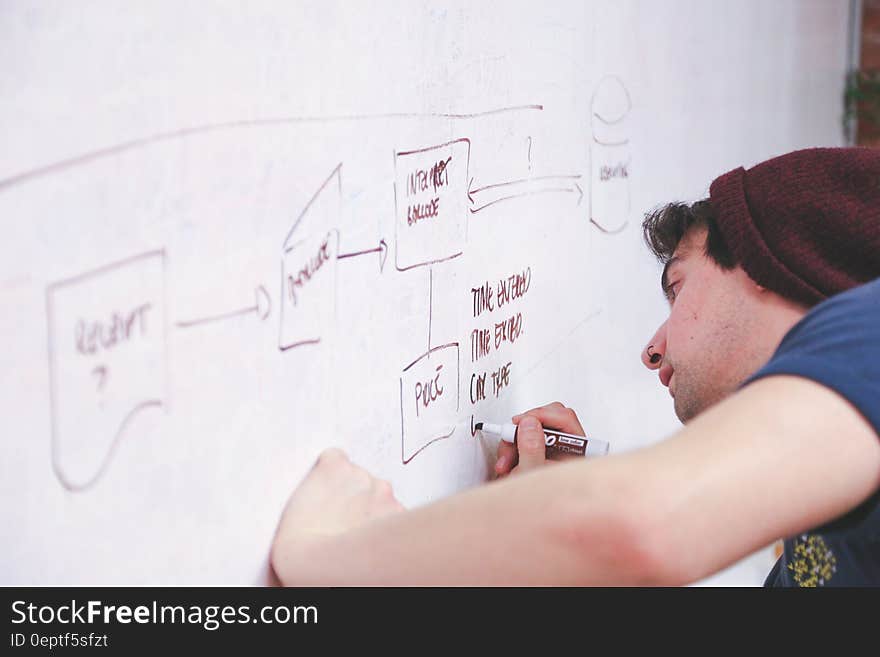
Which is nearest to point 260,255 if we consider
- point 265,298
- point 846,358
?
point 265,298

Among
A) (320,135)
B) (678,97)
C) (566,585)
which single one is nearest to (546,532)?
(566,585)

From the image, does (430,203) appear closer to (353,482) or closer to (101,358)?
(353,482)

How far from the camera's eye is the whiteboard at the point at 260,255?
1.67 feet

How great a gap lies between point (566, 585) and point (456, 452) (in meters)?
0.39

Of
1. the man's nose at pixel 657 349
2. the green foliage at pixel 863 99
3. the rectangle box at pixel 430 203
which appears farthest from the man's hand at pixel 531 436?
the green foliage at pixel 863 99

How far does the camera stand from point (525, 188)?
41.4 inches

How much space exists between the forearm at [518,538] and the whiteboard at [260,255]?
0.36ft

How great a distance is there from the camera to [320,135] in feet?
2.30

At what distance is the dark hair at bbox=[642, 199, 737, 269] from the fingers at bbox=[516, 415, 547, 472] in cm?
23

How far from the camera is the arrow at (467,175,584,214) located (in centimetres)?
95

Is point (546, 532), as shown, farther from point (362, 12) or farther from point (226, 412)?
point (362, 12)

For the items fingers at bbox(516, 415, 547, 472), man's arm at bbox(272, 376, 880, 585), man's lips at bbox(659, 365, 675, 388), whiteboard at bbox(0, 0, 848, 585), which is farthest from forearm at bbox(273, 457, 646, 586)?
man's lips at bbox(659, 365, 675, 388)

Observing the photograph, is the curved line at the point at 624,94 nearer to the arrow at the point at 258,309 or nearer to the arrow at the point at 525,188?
the arrow at the point at 525,188

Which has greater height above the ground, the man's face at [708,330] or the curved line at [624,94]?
the curved line at [624,94]
